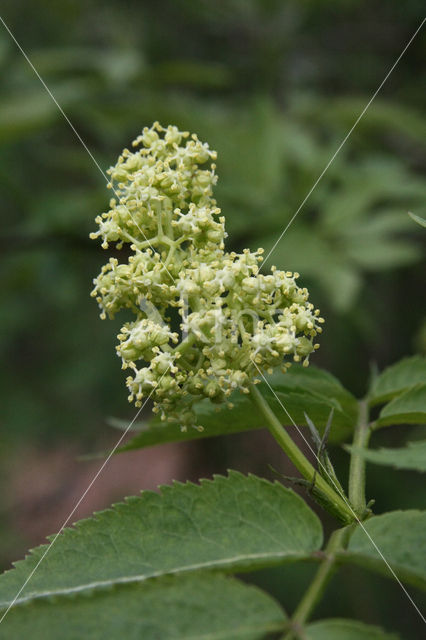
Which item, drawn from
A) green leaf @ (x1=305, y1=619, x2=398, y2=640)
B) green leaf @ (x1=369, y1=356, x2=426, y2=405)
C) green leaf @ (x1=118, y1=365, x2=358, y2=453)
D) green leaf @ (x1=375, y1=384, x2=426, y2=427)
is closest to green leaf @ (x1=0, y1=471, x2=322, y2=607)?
green leaf @ (x1=305, y1=619, x2=398, y2=640)

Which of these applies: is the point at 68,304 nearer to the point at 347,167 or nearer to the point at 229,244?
the point at 229,244

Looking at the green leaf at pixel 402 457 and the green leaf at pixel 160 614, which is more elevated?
the green leaf at pixel 402 457

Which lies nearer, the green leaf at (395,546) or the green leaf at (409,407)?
the green leaf at (395,546)

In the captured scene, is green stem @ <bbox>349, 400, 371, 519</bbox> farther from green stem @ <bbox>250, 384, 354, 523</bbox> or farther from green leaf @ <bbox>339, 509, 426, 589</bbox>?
green leaf @ <bbox>339, 509, 426, 589</bbox>

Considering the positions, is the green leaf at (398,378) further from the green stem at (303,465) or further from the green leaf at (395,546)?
the green leaf at (395,546)

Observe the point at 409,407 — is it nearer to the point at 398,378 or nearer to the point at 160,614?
the point at 398,378

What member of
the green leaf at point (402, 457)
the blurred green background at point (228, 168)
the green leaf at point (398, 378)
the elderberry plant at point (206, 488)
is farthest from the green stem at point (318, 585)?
the blurred green background at point (228, 168)
